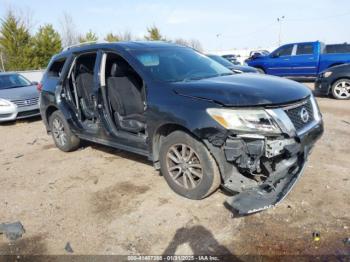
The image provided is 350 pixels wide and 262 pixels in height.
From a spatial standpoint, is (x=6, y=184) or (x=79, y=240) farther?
(x=6, y=184)

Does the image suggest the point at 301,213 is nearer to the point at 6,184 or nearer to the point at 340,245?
the point at 340,245

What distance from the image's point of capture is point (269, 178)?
3260 millimetres

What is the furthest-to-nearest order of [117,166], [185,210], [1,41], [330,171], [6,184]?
[1,41] → [117,166] → [6,184] → [330,171] → [185,210]

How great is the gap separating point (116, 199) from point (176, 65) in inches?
74.5

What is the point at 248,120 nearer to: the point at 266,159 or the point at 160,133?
the point at 266,159

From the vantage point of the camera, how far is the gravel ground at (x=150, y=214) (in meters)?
2.96

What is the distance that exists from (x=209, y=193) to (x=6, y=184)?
3.10 metres

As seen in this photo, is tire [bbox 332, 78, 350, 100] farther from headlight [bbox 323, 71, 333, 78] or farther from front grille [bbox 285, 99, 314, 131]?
front grille [bbox 285, 99, 314, 131]

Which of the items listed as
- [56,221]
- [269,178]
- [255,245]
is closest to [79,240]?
[56,221]

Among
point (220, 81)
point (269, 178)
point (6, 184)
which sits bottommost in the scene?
point (6, 184)

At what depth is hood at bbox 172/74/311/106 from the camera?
3166mm

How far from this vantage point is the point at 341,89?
9.62m

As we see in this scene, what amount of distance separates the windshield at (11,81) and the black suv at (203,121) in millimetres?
6208

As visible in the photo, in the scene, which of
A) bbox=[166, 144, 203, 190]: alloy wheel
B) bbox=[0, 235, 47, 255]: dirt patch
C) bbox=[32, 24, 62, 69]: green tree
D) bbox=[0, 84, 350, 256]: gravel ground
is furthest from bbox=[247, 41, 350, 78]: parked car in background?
bbox=[32, 24, 62, 69]: green tree
